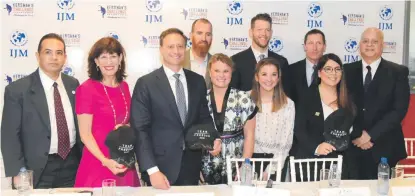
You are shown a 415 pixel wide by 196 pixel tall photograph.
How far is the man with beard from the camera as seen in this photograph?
13.5 feet

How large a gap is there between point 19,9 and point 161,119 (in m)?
2.32

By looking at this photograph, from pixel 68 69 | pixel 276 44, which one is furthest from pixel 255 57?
pixel 68 69

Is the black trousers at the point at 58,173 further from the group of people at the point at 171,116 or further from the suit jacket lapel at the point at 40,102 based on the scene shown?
the suit jacket lapel at the point at 40,102

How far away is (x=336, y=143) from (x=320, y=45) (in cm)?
116

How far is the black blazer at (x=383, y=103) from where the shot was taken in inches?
153

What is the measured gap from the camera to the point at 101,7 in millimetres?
4539

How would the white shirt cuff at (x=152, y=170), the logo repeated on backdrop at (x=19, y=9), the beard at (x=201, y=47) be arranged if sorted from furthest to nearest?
1. the logo repeated on backdrop at (x=19, y=9)
2. the beard at (x=201, y=47)
3. the white shirt cuff at (x=152, y=170)

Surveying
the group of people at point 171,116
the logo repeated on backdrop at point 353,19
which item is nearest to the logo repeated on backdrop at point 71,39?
the group of people at point 171,116

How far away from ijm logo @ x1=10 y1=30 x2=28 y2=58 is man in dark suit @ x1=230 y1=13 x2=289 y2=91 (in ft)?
6.98

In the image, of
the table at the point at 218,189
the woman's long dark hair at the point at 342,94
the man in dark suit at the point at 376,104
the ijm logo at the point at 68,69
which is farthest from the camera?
the ijm logo at the point at 68,69

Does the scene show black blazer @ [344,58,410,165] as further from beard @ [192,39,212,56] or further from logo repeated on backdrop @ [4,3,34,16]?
logo repeated on backdrop @ [4,3,34,16]

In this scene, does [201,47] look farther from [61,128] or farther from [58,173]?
[58,173]

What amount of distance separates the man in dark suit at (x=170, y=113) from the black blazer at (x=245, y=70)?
800mm

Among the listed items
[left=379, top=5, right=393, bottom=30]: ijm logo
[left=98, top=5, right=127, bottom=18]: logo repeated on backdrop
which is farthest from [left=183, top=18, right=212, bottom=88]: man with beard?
[left=379, top=5, right=393, bottom=30]: ijm logo
